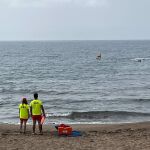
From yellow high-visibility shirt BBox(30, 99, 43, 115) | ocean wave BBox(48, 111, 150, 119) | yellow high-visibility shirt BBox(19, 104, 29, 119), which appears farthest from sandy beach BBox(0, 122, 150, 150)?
ocean wave BBox(48, 111, 150, 119)

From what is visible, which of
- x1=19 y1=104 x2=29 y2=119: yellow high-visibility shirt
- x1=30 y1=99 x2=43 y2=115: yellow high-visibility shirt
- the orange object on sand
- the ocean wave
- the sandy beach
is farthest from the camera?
the ocean wave

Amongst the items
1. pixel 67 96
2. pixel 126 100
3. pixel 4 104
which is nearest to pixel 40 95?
pixel 67 96

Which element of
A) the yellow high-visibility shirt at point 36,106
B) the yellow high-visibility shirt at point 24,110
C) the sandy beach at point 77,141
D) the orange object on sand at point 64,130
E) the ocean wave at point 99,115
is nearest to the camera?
the sandy beach at point 77,141

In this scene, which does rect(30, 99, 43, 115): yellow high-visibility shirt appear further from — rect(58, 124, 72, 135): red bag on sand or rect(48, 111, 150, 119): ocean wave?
rect(48, 111, 150, 119): ocean wave

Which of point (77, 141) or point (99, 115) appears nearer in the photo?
point (77, 141)

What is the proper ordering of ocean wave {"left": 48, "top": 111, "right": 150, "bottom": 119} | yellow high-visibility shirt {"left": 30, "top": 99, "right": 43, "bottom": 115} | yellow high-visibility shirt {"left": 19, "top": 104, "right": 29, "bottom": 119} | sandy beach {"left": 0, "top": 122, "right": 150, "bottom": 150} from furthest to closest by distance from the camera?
ocean wave {"left": 48, "top": 111, "right": 150, "bottom": 119} → yellow high-visibility shirt {"left": 19, "top": 104, "right": 29, "bottom": 119} → yellow high-visibility shirt {"left": 30, "top": 99, "right": 43, "bottom": 115} → sandy beach {"left": 0, "top": 122, "right": 150, "bottom": 150}

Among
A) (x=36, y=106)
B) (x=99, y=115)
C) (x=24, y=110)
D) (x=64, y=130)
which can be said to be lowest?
(x=99, y=115)

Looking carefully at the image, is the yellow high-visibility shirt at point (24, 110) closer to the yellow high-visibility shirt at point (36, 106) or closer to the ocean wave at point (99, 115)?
the yellow high-visibility shirt at point (36, 106)

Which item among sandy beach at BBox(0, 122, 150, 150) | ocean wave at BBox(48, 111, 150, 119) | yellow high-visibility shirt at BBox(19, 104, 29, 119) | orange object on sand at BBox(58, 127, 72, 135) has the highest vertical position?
yellow high-visibility shirt at BBox(19, 104, 29, 119)

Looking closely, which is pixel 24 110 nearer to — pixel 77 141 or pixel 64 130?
pixel 64 130

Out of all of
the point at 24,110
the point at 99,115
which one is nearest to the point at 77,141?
the point at 24,110

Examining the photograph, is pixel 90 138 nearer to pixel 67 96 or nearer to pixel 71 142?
pixel 71 142

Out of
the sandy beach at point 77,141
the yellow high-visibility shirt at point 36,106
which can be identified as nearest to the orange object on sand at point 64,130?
the sandy beach at point 77,141

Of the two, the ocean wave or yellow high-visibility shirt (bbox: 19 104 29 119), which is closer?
yellow high-visibility shirt (bbox: 19 104 29 119)
